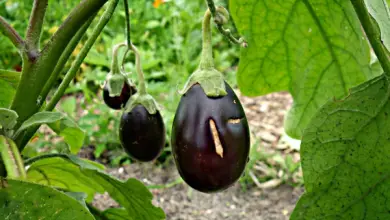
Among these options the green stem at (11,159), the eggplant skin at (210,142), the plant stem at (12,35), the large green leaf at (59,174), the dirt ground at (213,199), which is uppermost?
the plant stem at (12,35)

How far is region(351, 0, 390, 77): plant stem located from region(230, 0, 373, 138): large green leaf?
0.92ft

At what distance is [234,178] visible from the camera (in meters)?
0.67

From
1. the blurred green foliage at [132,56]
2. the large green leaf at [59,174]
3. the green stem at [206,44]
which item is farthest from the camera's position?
the blurred green foliage at [132,56]

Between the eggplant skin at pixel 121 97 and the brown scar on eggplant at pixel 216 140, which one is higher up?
the brown scar on eggplant at pixel 216 140

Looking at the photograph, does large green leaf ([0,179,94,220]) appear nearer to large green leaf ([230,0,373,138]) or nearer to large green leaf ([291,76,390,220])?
large green leaf ([291,76,390,220])

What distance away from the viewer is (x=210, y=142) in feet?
2.15

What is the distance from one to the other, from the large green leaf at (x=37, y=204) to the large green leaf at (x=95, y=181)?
0.23 meters

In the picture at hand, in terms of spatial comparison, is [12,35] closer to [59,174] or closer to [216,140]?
[216,140]

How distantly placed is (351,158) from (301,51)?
33 centimetres

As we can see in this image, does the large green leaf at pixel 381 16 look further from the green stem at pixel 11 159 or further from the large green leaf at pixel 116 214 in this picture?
the large green leaf at pixel 116 214

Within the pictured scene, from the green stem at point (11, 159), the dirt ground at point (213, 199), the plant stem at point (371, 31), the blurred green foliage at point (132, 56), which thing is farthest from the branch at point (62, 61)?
the blurred green foliage at point (132, 56)

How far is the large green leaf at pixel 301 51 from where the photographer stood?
3.18ft

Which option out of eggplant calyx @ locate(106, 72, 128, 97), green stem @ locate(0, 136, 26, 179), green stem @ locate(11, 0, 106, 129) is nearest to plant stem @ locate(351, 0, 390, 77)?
green stem @ locate(11, 0, 106, 129)

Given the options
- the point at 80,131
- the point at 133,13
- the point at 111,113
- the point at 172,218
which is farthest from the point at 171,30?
the point at 80,131
